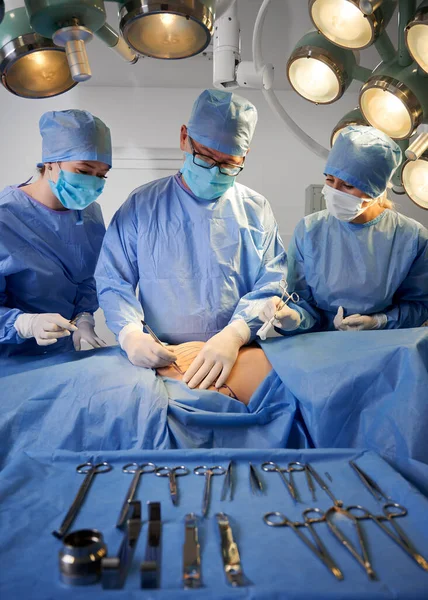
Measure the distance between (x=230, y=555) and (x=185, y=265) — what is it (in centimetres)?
135

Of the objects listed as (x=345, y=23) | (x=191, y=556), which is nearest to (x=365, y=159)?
(x=345, y=23)

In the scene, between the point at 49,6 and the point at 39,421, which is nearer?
the point at 49,6

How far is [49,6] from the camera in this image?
124 centimetres

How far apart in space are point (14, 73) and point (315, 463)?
52.1 inches

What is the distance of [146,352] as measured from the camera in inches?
72.7

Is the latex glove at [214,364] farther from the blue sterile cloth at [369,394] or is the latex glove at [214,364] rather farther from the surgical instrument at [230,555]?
the surgical instrument at [230,555]

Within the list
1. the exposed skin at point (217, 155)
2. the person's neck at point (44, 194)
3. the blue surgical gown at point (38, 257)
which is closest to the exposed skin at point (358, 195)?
the exposed skin at point (217, 155)

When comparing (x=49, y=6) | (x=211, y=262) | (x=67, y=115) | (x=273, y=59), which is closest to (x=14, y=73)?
(x=49, y=6)

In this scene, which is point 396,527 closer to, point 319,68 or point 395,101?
point 395,101

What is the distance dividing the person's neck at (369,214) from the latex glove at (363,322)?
41 centimetres

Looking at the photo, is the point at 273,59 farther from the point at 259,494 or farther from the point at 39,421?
the point at 259,494

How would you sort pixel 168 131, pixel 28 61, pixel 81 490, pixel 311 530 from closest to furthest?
1. pixel 311 530
2. pixel 81 490
3. pixel 28 61
4. pixel 168 131

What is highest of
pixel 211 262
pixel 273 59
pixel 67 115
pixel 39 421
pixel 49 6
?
pixel 273 59

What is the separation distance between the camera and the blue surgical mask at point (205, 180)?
6.96 ft
